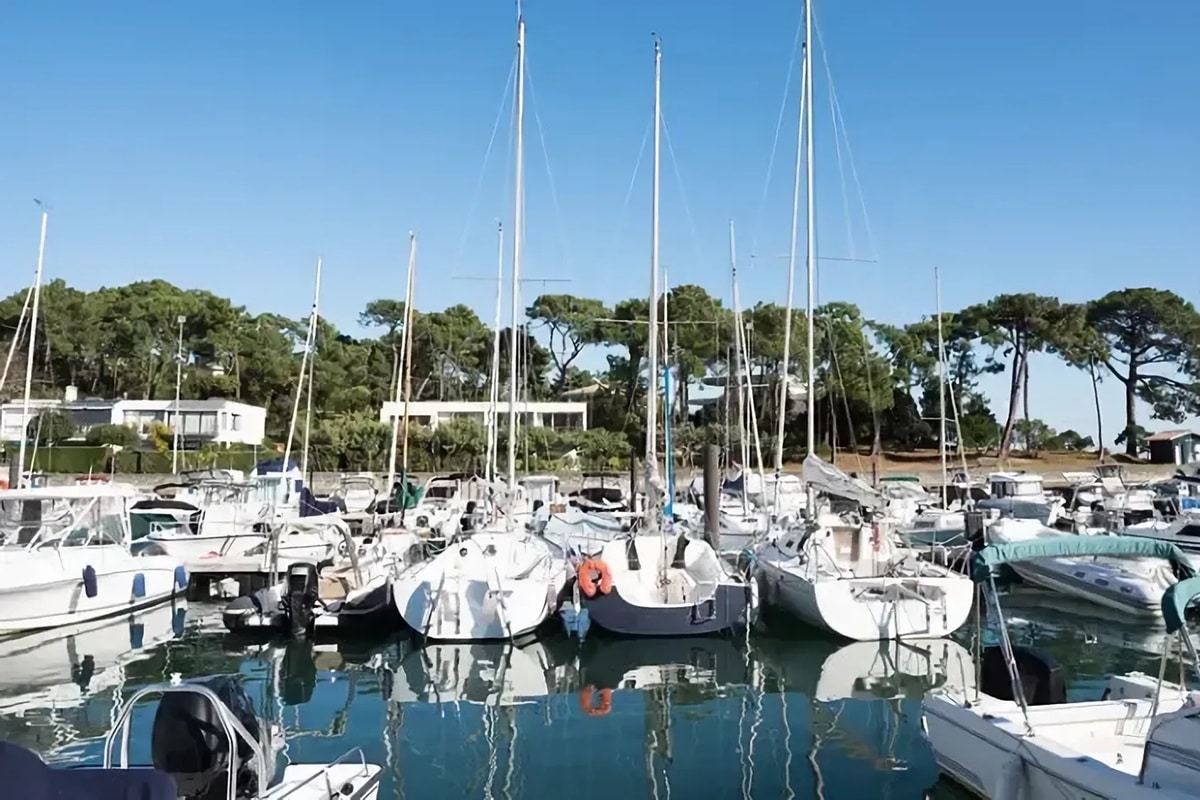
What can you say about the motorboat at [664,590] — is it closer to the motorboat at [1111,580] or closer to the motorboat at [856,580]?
the motorboat at [856,580]

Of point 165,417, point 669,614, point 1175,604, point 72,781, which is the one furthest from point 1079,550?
point 165,417

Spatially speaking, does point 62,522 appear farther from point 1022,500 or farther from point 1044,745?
point 1022,500

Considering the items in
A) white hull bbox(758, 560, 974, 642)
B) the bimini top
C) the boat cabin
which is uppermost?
the bimini top

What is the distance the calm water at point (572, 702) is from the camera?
10.5 metres

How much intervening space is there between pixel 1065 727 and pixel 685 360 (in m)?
57.4

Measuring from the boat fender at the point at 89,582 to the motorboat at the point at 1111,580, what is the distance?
662 inches

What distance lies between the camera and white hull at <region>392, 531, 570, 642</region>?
56.1ft

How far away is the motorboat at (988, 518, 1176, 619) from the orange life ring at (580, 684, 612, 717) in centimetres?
888

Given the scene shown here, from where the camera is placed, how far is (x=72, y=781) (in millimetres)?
5668

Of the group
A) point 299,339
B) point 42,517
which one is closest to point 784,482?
point 42,517

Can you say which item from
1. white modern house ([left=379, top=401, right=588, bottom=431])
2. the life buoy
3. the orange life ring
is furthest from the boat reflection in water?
white modern house ([left=379, top=401, right=588, bottom=431])

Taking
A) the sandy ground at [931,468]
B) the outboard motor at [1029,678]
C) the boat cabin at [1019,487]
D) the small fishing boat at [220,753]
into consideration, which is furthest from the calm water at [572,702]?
the sandy ground at [931,468]

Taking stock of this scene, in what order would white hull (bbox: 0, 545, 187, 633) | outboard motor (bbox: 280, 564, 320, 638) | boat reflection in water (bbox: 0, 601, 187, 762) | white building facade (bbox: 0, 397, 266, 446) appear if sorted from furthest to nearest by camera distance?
1. white building facade (bbox: 0, 397, 266, 446)
2. outboard motor (bbox: 280, 564, 320, 638)
3. white hull (bbox: 0, 545, 187, 633)
4. boat reflection in water (bbox: 0, 601, 187, 762)

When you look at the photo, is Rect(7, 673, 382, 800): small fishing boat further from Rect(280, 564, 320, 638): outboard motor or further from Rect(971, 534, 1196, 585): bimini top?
Rect(280, 564, 320, 638): outboard motor
